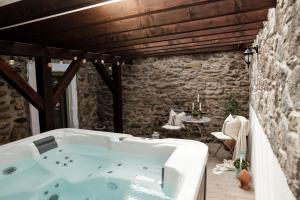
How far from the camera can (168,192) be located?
1982mm

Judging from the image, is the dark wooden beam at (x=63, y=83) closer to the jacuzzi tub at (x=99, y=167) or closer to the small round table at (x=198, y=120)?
the jacuzzi tub at (x=99, y=167)

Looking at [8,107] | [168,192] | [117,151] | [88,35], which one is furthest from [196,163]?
[8,107]

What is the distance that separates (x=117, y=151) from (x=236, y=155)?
1.95 m

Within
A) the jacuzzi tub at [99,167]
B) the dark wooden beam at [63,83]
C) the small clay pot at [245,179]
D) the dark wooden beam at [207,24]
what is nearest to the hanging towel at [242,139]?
the small clay pot at [245,179]

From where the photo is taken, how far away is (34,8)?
1697mm

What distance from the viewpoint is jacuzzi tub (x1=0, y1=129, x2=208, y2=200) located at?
204cm

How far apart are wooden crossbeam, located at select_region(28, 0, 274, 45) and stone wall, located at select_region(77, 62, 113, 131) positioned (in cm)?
256

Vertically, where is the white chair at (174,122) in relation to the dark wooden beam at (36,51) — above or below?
below

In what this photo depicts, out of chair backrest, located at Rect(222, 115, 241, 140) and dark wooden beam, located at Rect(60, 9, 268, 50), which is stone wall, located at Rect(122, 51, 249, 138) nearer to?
chair backrest, located at Rect(222, 115, 241, 140)

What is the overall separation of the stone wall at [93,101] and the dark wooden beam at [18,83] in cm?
194

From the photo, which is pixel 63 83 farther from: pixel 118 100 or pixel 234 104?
pixel 234 104

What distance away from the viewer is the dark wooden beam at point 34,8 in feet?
5.10

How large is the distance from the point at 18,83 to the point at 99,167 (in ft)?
5.18

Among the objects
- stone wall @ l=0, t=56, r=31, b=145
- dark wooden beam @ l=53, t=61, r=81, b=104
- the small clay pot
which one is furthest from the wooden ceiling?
the small clay pot
